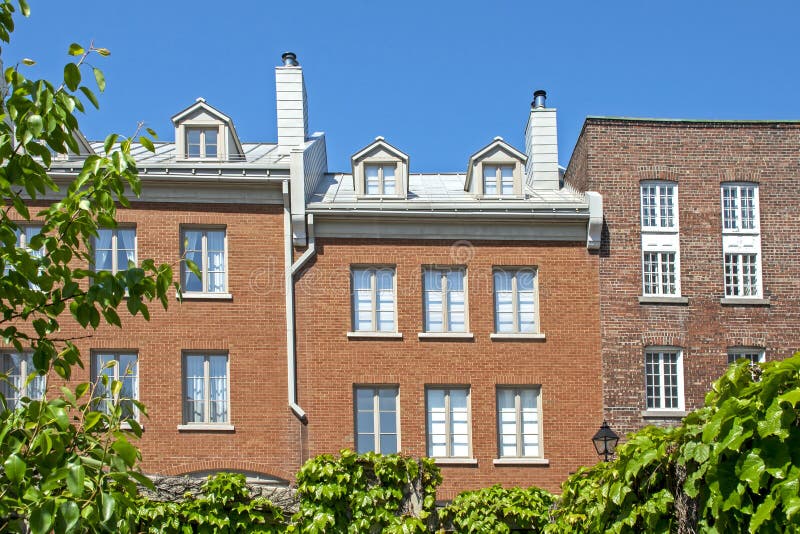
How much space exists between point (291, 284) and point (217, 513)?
8.70 m

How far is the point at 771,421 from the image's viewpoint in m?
8.07

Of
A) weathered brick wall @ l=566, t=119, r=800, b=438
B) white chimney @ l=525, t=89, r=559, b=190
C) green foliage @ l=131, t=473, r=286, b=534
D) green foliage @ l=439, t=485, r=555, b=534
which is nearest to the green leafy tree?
green foliage @ l=131, t=473, r=286, b=534

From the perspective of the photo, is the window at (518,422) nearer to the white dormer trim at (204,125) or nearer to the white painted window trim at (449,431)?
the white painted window trim at (449,431)

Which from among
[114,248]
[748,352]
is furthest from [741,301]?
[114,248]

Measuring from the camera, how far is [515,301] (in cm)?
2709

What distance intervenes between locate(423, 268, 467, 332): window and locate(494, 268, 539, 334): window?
2.97 ft

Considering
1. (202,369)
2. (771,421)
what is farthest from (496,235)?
(771,421)

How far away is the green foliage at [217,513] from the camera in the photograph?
1806cm

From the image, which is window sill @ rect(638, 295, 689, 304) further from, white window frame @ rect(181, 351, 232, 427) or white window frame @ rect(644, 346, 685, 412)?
white window frame @ rect(181, 351, 232, 427)

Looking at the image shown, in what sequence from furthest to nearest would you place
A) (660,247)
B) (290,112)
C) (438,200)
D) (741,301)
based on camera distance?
(290,112) < (438,200) < (660,247) < (741,301)

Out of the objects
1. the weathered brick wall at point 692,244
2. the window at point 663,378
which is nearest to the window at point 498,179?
the weathered brick wall at point 692,244

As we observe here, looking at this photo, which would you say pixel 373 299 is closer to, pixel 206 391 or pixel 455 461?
pixel 455 461

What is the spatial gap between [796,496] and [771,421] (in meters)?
0.58

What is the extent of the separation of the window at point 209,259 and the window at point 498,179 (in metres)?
7.15
